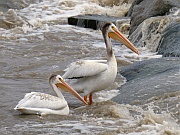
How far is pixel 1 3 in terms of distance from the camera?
811 inches

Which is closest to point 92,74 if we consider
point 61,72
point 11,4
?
point 61,72

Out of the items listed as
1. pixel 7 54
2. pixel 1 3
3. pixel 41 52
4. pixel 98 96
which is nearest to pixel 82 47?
pixel 41 52

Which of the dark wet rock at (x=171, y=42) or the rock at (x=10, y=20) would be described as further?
the rock at (x=10, y=20)

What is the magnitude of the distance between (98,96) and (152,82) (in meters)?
0.93

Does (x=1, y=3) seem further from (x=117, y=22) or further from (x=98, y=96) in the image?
(x=98, y=96)

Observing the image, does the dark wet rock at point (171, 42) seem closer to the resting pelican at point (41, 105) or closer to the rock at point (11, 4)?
the resting pelican at point (41, 105)

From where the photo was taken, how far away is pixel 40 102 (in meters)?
7.30

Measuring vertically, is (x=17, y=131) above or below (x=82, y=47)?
above

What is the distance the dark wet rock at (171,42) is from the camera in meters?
11.5

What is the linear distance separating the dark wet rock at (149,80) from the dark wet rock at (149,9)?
4249 mm

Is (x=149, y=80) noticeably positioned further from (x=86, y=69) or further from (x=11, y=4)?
(x=11, y=4)

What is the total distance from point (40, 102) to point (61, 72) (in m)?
3.79

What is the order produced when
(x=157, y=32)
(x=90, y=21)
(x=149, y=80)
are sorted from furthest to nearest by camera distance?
1. (x=90, y=21)
2. (x=157, y=32)
3. (x=149, y=80)

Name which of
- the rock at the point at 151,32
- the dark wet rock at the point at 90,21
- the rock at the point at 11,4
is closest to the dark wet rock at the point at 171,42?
the rock at the point at 151,32
